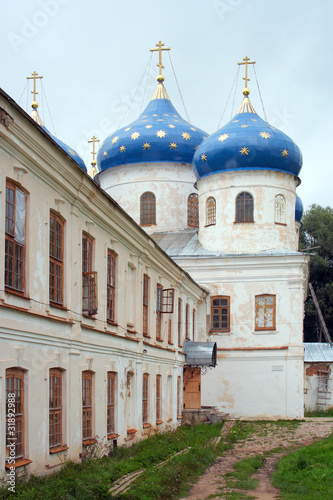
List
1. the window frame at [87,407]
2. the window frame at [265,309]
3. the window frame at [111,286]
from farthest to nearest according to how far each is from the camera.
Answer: the window frame at [265,309] < the window frame at [111,286] < the window frame at [87,407]

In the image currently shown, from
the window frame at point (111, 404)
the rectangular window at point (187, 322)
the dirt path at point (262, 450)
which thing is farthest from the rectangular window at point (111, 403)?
the rectangular window at point (187, 322)

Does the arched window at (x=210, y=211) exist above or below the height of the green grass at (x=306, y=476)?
above

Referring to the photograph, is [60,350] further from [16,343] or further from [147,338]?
[147,338]

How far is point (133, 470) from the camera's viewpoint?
43.9ft

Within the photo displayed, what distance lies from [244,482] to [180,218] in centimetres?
2078

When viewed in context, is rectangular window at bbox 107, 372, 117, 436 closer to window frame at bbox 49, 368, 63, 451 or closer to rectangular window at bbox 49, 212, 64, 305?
window frame at bbox 49, 368, 63, 451

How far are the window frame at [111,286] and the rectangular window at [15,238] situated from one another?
16.1ft

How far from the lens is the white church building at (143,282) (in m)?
10.9

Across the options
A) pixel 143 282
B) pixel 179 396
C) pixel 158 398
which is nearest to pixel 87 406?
pixel 143 282

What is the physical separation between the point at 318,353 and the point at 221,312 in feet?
31.3

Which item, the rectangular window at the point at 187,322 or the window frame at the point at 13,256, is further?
the rectangular window at the point at 187,322

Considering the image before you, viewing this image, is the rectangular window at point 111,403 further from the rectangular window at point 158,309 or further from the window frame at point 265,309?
the window frame at point 265,309

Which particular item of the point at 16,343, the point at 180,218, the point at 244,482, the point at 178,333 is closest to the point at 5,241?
the point at 16,343

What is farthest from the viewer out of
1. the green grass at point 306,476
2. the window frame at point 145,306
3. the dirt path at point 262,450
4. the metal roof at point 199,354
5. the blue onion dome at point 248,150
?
the blue onion dome at point 248,150
